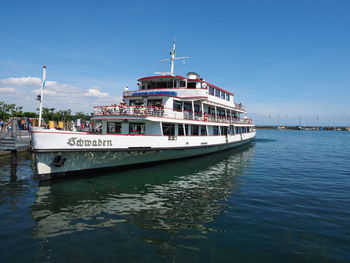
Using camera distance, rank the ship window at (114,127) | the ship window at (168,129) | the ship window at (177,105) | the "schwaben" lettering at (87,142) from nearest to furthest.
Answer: the "schwaben" lettering at (87,142) → the ship window at (114,127) → the ship window at (168,129) → the ship window at (177,105)

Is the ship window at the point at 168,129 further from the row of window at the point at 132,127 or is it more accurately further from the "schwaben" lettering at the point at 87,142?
the "schwaben" lettering at the point at 87,142

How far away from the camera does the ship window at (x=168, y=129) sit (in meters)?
16.8

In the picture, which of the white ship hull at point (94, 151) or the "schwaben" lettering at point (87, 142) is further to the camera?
the "schwaben" lettering at point (87, 142)

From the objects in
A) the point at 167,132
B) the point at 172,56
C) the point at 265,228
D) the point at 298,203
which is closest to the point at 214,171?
the point at 167,132

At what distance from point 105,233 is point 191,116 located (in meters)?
14.0

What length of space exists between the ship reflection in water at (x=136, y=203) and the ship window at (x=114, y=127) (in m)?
3.38

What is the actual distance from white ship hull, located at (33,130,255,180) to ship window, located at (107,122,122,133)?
8.55 ft

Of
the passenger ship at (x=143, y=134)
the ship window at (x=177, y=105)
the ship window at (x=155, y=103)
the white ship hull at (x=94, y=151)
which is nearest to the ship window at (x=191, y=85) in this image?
the passenger ship at (x=143, y=134)

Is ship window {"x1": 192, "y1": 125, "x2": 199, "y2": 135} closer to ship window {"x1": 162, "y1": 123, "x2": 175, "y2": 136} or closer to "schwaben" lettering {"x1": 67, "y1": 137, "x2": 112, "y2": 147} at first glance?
ship window {"x1": 162, "y1": 123, "x2": 175, "y2": 136}

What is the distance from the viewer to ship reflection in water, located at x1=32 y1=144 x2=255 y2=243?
23.8 feet

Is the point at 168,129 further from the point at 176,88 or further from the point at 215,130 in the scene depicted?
the point at 215,130

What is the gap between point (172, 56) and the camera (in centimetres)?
2231

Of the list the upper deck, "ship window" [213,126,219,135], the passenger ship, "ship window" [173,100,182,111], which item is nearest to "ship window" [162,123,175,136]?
the passenger ship

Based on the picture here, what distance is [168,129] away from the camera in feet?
55.7
